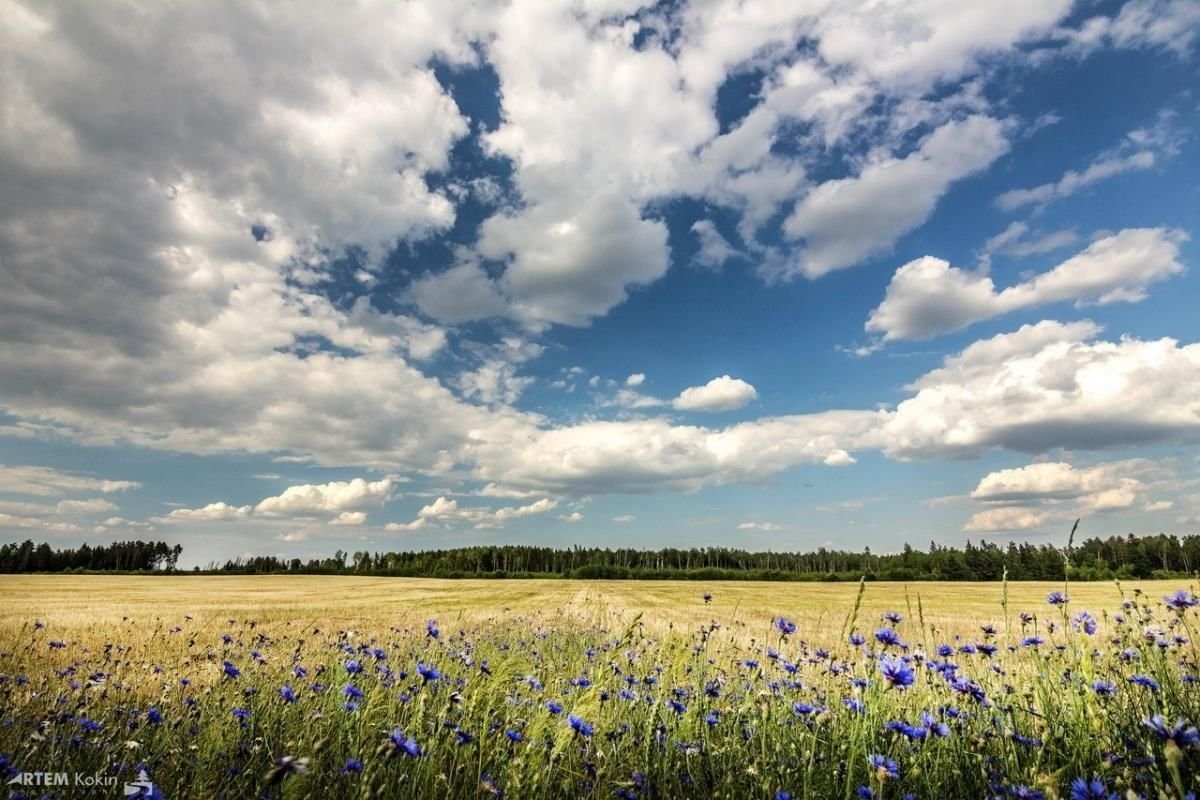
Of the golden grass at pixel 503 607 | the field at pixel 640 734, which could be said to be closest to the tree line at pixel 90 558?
the golden grass at pixel 503 607

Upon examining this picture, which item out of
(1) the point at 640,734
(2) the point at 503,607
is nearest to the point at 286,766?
(1) the point at 640,734

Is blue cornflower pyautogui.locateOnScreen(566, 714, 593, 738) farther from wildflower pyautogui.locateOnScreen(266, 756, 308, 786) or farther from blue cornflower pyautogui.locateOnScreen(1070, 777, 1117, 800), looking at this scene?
blue cornflower pyautogui.locateOnScreen(1070, 777, 1117, 800)

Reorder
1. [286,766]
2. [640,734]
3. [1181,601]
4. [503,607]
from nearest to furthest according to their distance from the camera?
[286,766]
[1181,601]
[640,734]
[503,607]

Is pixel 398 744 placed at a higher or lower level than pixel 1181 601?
lower

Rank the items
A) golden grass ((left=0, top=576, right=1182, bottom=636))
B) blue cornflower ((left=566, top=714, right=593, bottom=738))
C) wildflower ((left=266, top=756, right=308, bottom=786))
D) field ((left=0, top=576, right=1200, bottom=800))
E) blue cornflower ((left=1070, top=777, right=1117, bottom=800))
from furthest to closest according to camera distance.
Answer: golden grass ((left=0, top=576, right=1182, bottom=636)) → field ((left=0, top=576, right=1200, bottom=800)) → blue cornflower ((left=566, top=714, right=593, bottom=738)) → blue cornflower ((left=1070, top=777, right=1117, bottom=800)) → wildflower ((left=266, top=756, right=308, bottom=786))

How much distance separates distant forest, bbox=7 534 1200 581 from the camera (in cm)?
8731

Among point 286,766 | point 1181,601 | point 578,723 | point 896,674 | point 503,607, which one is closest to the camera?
point 286,766

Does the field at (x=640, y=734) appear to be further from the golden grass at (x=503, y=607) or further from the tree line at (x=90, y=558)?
the tree line at (x=90, y=558)

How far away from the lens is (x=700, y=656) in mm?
5691

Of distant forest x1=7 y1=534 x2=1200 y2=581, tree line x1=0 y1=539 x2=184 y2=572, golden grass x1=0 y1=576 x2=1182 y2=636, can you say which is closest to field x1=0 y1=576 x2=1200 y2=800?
golden grass x1=0 y1=576 x2=1182 y2=636

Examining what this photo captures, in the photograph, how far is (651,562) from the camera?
14388 cm

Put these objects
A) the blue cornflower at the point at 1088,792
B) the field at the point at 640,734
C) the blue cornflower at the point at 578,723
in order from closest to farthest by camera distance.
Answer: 1. the blue cornflower at the point at 1088,792
2. the blue cornflower at the point at 578,723
3. the field at the point at 640,734

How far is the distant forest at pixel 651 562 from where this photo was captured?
87312 mm

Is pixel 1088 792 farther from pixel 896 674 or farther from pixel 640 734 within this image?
pixel 640 734
